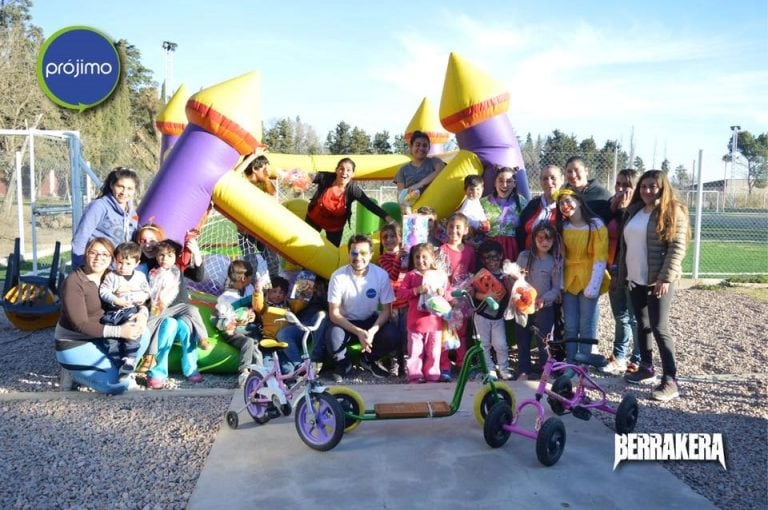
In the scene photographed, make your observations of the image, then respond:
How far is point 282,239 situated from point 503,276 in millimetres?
1953

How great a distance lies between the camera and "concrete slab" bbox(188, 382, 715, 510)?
2975 mm

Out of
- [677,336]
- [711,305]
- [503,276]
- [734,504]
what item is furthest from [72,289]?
[711,305]

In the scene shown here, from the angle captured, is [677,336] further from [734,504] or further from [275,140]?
[275,140]

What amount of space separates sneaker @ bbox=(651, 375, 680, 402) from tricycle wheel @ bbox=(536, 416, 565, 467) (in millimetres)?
1465

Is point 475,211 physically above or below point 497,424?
above

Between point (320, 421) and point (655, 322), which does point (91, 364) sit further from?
point (655, 322)

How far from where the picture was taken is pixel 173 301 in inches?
193

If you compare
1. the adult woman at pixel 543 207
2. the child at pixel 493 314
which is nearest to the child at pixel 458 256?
the child at pixel 493 314

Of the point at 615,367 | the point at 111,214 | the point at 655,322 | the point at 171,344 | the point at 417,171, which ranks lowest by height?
the point at 615,367

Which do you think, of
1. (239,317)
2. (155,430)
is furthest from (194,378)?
(155,430)

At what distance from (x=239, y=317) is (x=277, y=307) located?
38 cm

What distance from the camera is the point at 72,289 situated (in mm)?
4289

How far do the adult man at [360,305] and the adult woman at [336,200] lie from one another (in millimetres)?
1052

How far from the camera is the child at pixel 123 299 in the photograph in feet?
14.5
